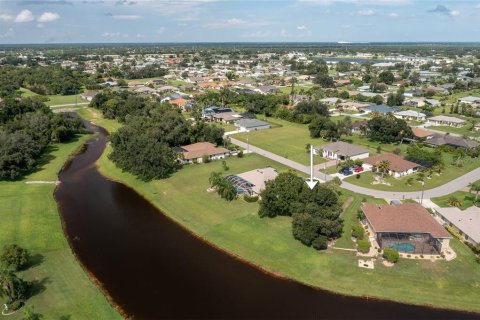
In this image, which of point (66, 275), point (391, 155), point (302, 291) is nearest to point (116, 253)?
point (66, 275)

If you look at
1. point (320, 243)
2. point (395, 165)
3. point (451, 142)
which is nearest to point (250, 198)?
point (320, 243)

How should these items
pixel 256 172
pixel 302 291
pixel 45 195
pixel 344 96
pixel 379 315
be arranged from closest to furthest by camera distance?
1. pixel 379 315
2. pixel 302 291
3. pixel 45 195
4. pixel 256 172
5. pixel 344 96

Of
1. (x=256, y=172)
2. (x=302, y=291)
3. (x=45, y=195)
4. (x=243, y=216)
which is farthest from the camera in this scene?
(x=256, y=172)

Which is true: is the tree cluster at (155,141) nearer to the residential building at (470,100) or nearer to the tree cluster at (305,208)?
the tree cluster at (305,208)

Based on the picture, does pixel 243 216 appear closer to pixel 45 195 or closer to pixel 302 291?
pixel 302 291

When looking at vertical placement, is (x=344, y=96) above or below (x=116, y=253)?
above

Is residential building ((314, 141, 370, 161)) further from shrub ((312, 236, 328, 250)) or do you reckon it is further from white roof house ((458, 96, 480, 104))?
white roof house ((458, 96, 480, 104))
